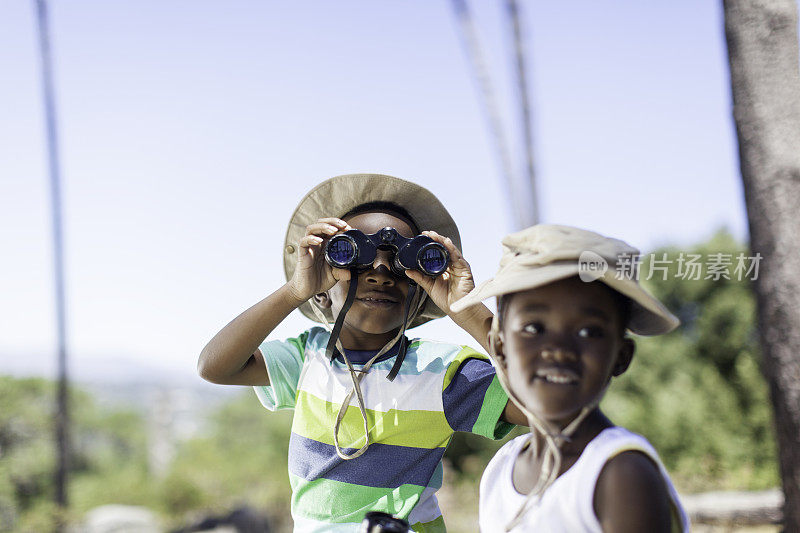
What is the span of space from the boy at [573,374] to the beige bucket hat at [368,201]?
89 cm

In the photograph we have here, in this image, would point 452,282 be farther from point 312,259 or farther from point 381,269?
point 312,259

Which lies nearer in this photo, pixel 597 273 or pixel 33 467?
pixel 597 273

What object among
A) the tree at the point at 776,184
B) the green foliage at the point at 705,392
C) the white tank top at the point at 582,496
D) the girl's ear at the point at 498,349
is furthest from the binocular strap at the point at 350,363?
the green foliage at the point at 705,392

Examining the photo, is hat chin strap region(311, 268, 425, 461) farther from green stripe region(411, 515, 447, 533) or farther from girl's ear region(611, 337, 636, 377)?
girl's ear region(611, 337, 636, 377)

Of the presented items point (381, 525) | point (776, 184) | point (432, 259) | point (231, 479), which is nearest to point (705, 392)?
point (231, 479)

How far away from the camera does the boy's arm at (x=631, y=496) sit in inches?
52.4

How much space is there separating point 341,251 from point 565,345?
0.87 m

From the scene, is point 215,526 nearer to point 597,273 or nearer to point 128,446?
point 597,273

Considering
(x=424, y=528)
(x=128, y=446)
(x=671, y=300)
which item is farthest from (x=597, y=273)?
(x=128, y=446)

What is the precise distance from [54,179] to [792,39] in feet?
37.9

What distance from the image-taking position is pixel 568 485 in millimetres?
1456

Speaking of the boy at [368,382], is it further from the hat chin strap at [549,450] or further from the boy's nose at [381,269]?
the hat chin strap at [549,450]

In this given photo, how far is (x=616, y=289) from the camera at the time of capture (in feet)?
5.05

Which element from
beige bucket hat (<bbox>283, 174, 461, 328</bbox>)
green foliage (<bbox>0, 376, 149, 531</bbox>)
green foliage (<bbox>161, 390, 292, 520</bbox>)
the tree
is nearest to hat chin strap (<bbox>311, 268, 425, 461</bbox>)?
beige bucket hat (<bbox>283, 174, 461, 328</bbox>)
